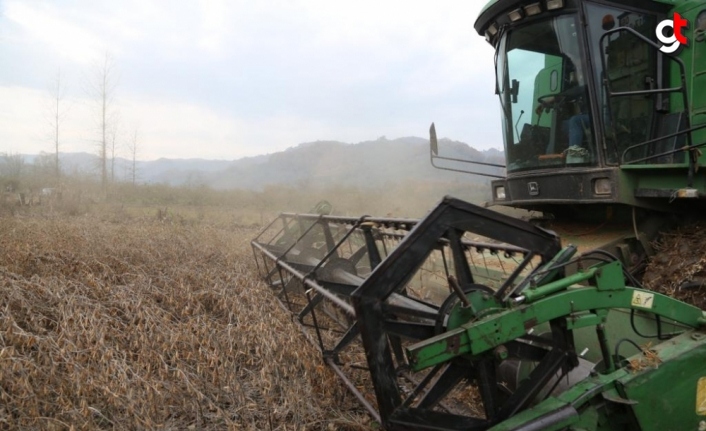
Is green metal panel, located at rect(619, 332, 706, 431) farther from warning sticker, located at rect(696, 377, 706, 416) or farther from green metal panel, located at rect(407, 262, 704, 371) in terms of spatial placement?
green metal panel, located at rect(407, 262, 704, 371)

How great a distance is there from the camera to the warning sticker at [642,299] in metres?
1.95

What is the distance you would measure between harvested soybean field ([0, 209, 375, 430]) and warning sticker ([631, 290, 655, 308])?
1.42 m

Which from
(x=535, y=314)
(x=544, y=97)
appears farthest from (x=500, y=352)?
(x=544, y=97)

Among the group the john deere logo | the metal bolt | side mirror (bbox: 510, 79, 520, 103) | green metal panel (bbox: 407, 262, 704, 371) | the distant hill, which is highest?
the distant hill

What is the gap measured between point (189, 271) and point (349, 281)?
2.34 metres

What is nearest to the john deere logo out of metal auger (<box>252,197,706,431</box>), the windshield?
the windshield

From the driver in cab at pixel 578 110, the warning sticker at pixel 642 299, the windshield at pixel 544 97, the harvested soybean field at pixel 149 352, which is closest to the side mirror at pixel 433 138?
the windshield at pixel 544 97

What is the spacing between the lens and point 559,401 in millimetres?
1747

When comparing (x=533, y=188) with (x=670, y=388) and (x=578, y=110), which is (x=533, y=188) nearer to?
(x=578, y=110)

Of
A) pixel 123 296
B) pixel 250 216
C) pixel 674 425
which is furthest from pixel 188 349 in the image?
pixel 250 216

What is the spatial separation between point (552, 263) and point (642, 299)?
394 millimetres

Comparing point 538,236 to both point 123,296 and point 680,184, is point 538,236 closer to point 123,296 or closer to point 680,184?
point 680,184

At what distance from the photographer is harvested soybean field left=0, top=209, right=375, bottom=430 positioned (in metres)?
2.58

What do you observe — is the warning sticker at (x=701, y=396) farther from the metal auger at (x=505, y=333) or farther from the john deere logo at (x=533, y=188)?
the john deere logo at (x=533, y=188)
